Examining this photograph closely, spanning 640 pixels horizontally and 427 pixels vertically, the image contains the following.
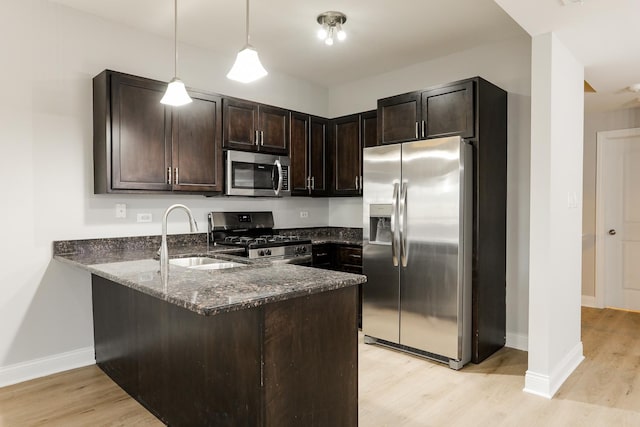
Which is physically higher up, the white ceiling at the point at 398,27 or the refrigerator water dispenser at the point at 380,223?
the white ceiling at the point at 398,27

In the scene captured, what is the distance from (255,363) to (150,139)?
7.21ft

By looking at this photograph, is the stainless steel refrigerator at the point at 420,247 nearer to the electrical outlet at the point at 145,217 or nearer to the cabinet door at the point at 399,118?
the cabinet door at the point at 399,118

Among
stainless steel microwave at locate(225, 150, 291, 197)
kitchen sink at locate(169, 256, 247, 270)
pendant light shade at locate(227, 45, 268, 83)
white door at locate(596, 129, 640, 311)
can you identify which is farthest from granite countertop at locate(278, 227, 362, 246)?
white door at locate(596, 129, 640, 311)

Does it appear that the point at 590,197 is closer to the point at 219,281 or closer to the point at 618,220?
the point at 618,220

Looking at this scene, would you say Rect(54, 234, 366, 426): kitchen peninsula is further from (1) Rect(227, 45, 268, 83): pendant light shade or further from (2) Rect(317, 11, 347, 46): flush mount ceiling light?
(2) Rect(317, 11, 347, 46): flush mount ceiling light

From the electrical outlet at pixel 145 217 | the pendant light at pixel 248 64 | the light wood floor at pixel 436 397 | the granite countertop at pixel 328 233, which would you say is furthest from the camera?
the granite countertop at pixel 328 233

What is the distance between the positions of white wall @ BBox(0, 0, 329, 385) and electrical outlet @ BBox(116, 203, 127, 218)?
0.03 metres

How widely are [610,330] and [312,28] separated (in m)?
4.06

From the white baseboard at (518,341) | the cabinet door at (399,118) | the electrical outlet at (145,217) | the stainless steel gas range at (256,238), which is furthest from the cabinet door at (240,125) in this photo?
the white baseboard at (518,341)

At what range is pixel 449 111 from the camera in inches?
132

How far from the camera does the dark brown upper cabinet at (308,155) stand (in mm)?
4262

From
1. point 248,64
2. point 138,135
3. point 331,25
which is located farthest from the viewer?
point 331,25

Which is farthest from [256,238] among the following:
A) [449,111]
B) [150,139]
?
[449,111]

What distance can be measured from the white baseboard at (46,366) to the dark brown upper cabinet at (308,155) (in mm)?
2299
